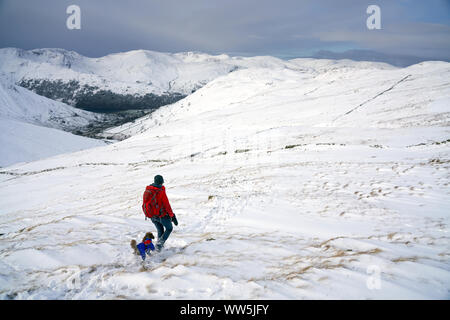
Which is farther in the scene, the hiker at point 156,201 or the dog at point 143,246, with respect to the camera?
the hiker at point 156,201

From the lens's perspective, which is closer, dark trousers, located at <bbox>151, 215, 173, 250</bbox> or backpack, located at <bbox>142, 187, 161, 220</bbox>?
backpack, located at <bbox>142, 187, 161, 220</bbox>

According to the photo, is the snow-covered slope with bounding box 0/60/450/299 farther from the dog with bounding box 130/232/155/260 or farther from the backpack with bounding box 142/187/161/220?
the backpack with bounding box 142/187/161/220

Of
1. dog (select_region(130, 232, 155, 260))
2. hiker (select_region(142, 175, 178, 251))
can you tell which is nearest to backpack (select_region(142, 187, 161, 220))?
hiker (select_region(142, 175, 178, 251))

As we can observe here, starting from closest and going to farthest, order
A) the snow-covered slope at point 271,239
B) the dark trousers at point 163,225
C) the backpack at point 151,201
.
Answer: the snow-covered slope at point 271,239
the backpack at point 151,201
the dark trousers at point 163,225

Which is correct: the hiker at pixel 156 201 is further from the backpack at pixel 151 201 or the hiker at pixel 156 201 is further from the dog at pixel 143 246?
the dog at pixel 143 246

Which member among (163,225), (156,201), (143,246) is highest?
(156,201)

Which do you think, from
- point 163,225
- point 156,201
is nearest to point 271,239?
point 163,225

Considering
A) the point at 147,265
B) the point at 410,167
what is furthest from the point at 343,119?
the point at 147,265

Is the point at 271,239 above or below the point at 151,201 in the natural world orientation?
below

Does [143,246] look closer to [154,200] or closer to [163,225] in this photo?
[163,225]

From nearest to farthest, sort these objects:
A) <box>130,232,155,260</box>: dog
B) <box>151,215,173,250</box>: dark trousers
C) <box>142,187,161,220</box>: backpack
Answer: <box>130,232,155,260</box>: dog, <box>142,187,161,220</box>: backpack, <box>151,215,173,250</box>: dark trousers

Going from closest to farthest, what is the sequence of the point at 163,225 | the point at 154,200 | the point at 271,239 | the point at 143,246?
1. the point at 143,246
2. the point at 154,200
3. the point at 163,225
4. the point at 271,239

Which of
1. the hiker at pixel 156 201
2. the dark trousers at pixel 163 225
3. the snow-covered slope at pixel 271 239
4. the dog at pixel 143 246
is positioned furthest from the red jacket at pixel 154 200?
the snow-covered slope at pixel 271 239
